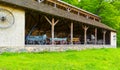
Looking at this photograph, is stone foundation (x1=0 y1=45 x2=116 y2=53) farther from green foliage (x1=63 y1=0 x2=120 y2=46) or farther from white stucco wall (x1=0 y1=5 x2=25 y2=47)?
green foliage (x1=63 y1=0 x2=120 y2=46)

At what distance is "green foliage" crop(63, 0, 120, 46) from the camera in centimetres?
4125

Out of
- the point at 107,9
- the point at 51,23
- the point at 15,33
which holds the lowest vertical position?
the point at 15,33

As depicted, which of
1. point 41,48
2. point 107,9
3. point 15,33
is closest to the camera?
point 15,33

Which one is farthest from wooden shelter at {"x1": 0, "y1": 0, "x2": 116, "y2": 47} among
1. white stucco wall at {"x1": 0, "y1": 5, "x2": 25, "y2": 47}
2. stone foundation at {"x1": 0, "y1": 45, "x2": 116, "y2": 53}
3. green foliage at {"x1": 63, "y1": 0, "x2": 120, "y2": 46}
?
green foliage at {"x1": 63, "y1": 0, "x2": 120, "y2": 46}

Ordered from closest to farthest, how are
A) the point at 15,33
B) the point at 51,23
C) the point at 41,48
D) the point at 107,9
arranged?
the point at 15,33
the point at 41,48
the point at 51,23
the point at 107,9

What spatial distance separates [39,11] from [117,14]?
84.8 feet

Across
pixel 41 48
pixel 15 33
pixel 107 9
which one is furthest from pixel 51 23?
pixel 107 9

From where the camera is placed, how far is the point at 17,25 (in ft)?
56.3

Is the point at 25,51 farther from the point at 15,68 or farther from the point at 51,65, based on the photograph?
the point at 15,68

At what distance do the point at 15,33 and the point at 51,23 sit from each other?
3.88 meters

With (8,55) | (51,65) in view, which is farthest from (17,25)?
(51,65)

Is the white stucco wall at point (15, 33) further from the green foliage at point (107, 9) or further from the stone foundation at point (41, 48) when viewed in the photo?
the green foliage at point (107, 9)

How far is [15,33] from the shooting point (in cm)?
1697

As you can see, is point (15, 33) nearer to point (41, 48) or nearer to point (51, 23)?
point (41, 48)
